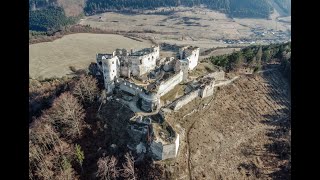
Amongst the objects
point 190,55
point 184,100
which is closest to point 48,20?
point 190,55

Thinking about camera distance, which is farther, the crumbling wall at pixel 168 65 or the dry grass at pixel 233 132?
the crumbling wall at pixel 168 65

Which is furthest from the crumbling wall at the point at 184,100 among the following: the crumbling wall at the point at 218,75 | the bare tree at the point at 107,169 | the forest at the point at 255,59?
the forest at the point at 255,59

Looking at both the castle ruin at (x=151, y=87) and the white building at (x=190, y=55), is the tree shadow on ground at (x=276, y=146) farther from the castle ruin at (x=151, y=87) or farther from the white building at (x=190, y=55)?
the white building at (x=190, y=55)

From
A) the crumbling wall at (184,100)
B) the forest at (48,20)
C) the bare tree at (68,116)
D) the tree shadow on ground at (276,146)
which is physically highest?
the forest at (48,20)

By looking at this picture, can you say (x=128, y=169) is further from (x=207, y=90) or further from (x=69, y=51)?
(x=69, y=51)

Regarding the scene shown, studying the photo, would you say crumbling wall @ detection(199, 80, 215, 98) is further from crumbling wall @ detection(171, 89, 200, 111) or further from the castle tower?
the castle tower

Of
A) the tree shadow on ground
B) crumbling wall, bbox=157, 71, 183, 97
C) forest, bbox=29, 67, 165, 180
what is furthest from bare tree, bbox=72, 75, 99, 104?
the tree shadow on ground
